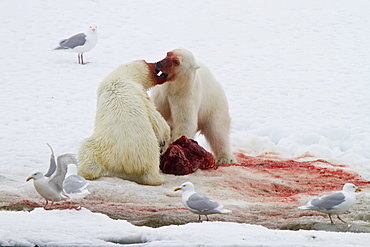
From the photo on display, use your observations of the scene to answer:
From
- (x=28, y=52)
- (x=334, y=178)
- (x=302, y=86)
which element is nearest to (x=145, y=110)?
(x=334, y=178)

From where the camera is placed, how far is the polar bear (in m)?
7.37

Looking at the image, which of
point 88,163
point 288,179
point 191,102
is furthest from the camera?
point 191,102

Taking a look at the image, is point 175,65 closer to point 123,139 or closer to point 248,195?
point 123,139

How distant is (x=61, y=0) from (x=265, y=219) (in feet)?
49.3

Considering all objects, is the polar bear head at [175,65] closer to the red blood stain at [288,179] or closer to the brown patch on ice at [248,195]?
the brown patch on ice at [248,195]

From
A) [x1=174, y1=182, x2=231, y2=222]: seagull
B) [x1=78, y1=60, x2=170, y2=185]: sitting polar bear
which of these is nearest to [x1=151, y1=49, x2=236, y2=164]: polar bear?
[x1=78, y1=60, x2=170, y2=185]: sitting polar bear

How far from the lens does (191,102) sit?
762cm

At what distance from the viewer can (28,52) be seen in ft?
48.5

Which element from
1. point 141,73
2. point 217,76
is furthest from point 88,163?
point 217,76

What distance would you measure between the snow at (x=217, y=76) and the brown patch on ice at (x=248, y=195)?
293 millimetres

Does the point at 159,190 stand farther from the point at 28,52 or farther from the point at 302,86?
the point at 28,52

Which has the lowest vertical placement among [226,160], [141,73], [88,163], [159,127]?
[226,160]

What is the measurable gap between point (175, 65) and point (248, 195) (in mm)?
1828

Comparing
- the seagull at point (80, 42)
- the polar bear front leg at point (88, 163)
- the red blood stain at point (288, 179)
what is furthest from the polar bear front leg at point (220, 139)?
the seagull at point (80, 42)
